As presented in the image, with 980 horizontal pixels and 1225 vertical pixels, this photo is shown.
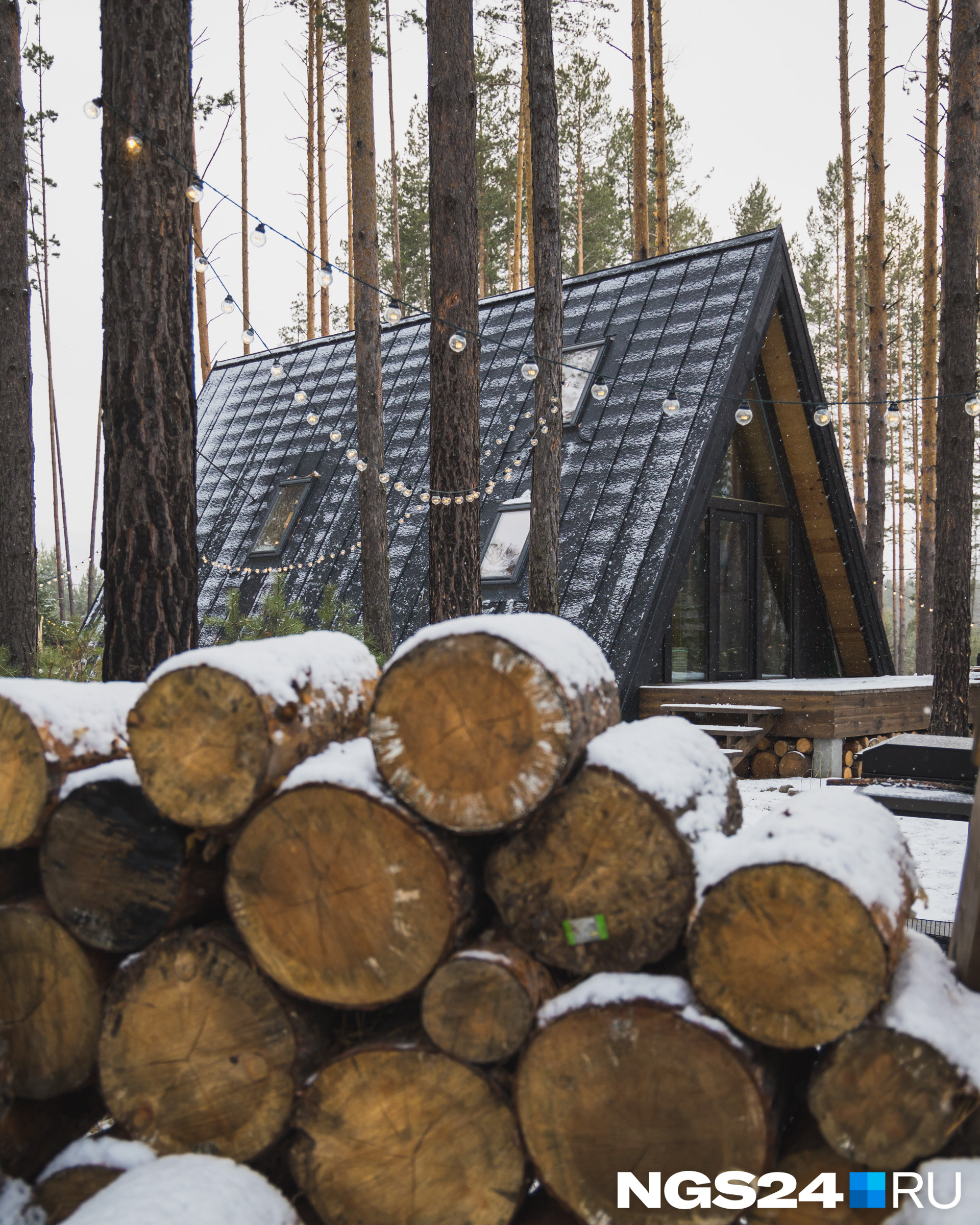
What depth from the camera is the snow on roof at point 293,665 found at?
205 cm

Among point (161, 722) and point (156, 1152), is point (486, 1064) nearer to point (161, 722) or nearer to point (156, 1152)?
point (156, 1152)

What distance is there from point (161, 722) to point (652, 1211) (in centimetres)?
139

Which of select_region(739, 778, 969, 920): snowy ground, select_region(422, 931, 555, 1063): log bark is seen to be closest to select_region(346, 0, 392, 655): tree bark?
select_region(739, 778, 969, 920): snowy ground

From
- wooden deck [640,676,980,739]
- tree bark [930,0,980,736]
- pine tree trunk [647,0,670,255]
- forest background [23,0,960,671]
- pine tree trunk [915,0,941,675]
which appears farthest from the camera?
forest background [23,0,960,671]

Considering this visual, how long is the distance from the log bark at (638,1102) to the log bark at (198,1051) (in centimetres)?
58

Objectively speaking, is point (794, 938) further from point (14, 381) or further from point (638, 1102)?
point (14, 381)

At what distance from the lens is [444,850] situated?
195 cm

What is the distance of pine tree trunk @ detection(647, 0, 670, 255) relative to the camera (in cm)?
1459

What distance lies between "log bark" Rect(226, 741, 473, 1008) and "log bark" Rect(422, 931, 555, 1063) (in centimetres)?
6

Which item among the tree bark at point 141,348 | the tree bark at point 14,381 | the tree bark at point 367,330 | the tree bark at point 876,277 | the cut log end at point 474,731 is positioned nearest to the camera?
the cut log end at point 474,731

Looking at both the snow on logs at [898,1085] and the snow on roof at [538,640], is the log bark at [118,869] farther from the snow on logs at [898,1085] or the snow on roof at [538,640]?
the snow on logs at [898,1085]

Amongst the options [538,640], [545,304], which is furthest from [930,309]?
[538,640]

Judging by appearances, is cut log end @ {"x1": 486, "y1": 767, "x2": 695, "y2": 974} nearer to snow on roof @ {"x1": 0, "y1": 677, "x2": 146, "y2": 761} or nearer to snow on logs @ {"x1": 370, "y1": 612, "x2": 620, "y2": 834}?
snow on logs @ {"x1": 370, "y1": 612, "x2": 620, "y2": 834}

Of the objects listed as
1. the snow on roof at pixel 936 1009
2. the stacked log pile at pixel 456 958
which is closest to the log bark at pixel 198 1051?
the stacked log pile at pixel 456 958
